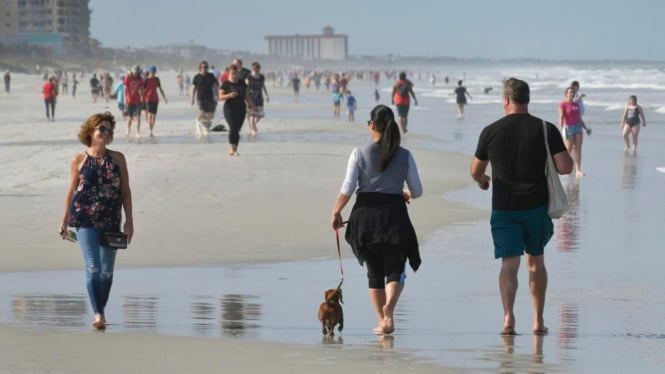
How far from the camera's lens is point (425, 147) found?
2616cm

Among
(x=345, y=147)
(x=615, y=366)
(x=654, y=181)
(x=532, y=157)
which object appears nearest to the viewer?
(x=615, y=366)

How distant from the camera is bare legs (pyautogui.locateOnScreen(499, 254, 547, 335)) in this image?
7.45m

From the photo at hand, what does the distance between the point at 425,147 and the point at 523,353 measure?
764 inches

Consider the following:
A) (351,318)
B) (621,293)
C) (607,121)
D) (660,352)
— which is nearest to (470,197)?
(621,293)

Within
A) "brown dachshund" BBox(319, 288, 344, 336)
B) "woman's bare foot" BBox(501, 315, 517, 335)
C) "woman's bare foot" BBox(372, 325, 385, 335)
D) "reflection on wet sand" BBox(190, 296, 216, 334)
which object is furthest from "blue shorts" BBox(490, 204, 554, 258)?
"reflection on wet sand" BBox(190, 296, 216, 334)

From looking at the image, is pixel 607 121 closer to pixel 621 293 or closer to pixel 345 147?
pixel 345 147

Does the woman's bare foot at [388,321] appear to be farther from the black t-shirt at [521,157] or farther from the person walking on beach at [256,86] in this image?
the person walking on beach at [256,86]

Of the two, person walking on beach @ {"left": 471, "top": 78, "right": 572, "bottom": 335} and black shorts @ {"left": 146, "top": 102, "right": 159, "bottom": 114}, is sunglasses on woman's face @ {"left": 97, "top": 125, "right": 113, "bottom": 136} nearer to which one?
person walking on beach @ {"left": 471, "top": 78, "right": 572, "bottom": 335}

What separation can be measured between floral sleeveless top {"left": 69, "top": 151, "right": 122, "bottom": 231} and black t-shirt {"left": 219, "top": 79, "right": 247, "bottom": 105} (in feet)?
40.2

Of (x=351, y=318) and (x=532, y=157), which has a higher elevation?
(x=532, y=157)

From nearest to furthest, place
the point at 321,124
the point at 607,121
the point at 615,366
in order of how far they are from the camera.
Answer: the point at 615,366, the point at 321,124, the point at 607,121

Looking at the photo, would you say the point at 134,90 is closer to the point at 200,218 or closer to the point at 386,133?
the point at 200,218

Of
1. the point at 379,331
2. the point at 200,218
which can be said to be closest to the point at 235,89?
the point at 200,218

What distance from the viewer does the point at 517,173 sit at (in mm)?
7305
